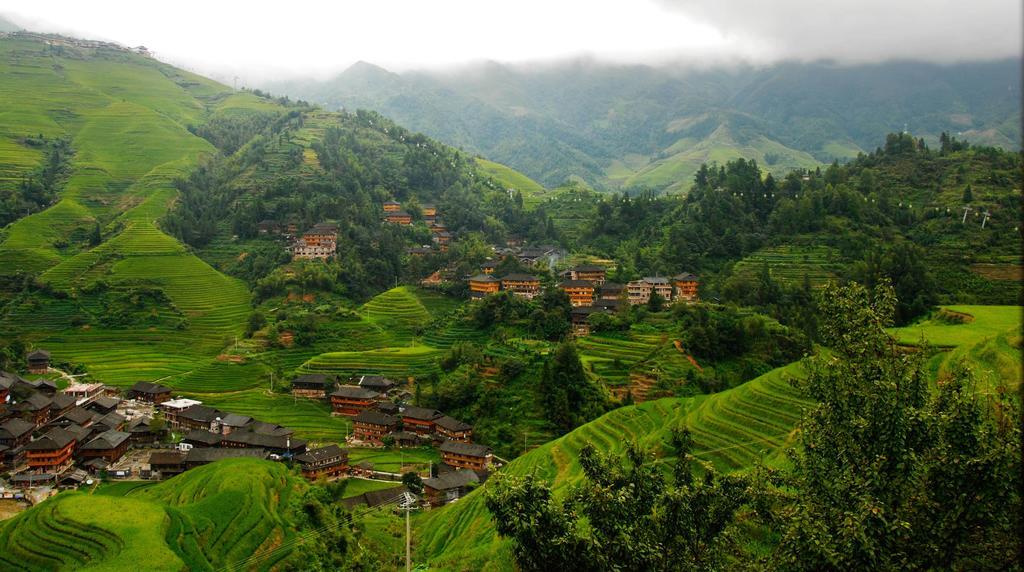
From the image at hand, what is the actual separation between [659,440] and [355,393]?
18611 mm

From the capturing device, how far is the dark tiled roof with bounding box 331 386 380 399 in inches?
1356

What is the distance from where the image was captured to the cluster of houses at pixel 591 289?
1596 inches

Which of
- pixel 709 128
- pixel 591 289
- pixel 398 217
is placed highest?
pixel 709 128

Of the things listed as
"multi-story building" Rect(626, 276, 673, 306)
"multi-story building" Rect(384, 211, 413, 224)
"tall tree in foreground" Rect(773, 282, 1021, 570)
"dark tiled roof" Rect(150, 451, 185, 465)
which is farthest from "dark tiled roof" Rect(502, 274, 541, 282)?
"tall tree in foreground" Rect(773, 282, 1021, 570)

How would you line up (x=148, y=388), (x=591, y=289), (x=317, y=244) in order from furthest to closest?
(x=317, y=244) → (x=591, y=289) → (x=148, y=388)

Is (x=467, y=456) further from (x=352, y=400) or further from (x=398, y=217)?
(x=398, y=217)

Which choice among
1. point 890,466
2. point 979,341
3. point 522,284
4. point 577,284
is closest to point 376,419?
point 522,284

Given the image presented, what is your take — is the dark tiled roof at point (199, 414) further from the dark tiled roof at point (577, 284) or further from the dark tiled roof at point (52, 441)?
the dark tiled roof at point (577, 284)

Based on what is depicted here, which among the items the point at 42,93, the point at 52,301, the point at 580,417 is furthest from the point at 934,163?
the point at 42,93

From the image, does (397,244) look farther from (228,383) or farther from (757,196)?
(757,196)

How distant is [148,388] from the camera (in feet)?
114

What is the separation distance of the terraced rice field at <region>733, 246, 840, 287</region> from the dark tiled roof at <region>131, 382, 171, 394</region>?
116 feet

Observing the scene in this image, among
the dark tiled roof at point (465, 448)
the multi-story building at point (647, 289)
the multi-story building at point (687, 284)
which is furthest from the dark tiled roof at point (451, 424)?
the multi-story building at point (687, 284)

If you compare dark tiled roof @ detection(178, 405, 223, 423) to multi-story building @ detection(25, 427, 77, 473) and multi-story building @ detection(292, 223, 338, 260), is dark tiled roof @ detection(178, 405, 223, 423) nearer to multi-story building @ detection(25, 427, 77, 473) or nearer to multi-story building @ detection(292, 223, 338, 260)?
multi-story building @ detection(25, 427, 77, 473)
